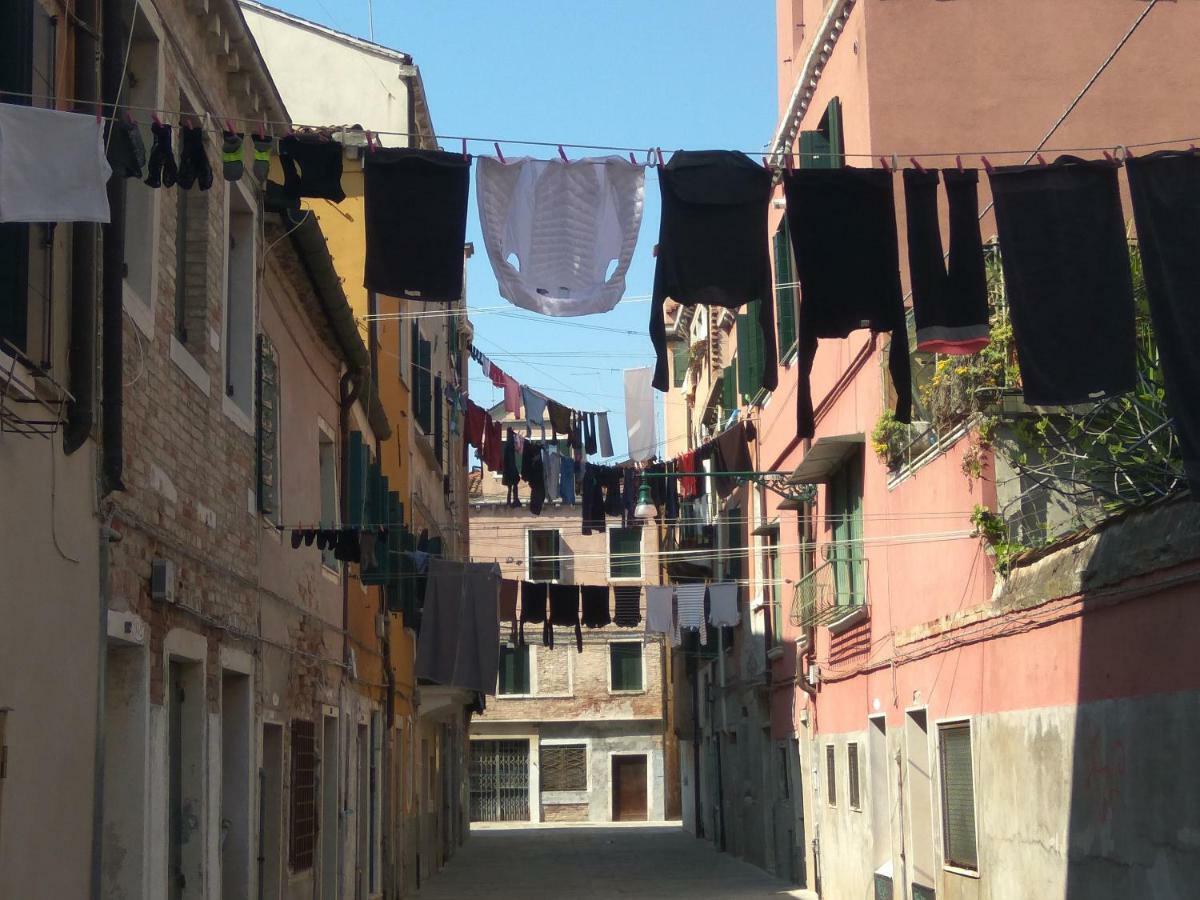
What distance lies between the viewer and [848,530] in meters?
18.0

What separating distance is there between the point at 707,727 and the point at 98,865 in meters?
26.6

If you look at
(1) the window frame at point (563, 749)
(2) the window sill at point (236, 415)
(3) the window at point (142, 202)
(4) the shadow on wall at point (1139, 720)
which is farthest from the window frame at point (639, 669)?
(3) the window at point (142, 202)

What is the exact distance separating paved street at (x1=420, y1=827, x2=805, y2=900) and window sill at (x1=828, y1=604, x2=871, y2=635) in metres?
3.90

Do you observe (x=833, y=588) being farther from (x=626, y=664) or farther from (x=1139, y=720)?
(x=626, y=664)

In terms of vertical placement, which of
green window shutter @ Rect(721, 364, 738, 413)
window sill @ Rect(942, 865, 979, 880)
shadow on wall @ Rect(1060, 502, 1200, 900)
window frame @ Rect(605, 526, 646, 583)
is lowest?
window sill @ Rect(942, 865, 979, 880)

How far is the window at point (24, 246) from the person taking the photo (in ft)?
22.0

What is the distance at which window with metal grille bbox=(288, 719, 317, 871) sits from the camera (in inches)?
525

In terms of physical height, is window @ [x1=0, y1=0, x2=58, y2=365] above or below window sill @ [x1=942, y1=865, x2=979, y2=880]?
above

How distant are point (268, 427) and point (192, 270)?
2426 millimetres

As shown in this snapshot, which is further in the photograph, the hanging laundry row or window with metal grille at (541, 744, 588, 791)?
window with metal grille at (541, 744, 588, 791)

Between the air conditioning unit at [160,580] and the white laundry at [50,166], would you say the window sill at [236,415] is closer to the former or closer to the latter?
the air conditioning unit at [160,580]

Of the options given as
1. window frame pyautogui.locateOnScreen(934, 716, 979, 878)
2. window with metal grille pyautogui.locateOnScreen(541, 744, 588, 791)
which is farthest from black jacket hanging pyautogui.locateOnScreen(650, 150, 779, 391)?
window with metal grille pyautogui.locateOnScreen(541, 744, 588, 791)

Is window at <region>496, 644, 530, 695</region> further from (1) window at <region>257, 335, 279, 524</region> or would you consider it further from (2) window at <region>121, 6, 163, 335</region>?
(2) window at <region>121, 6, 163, 335</region>

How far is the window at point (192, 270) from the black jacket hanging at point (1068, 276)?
5.09 meters
